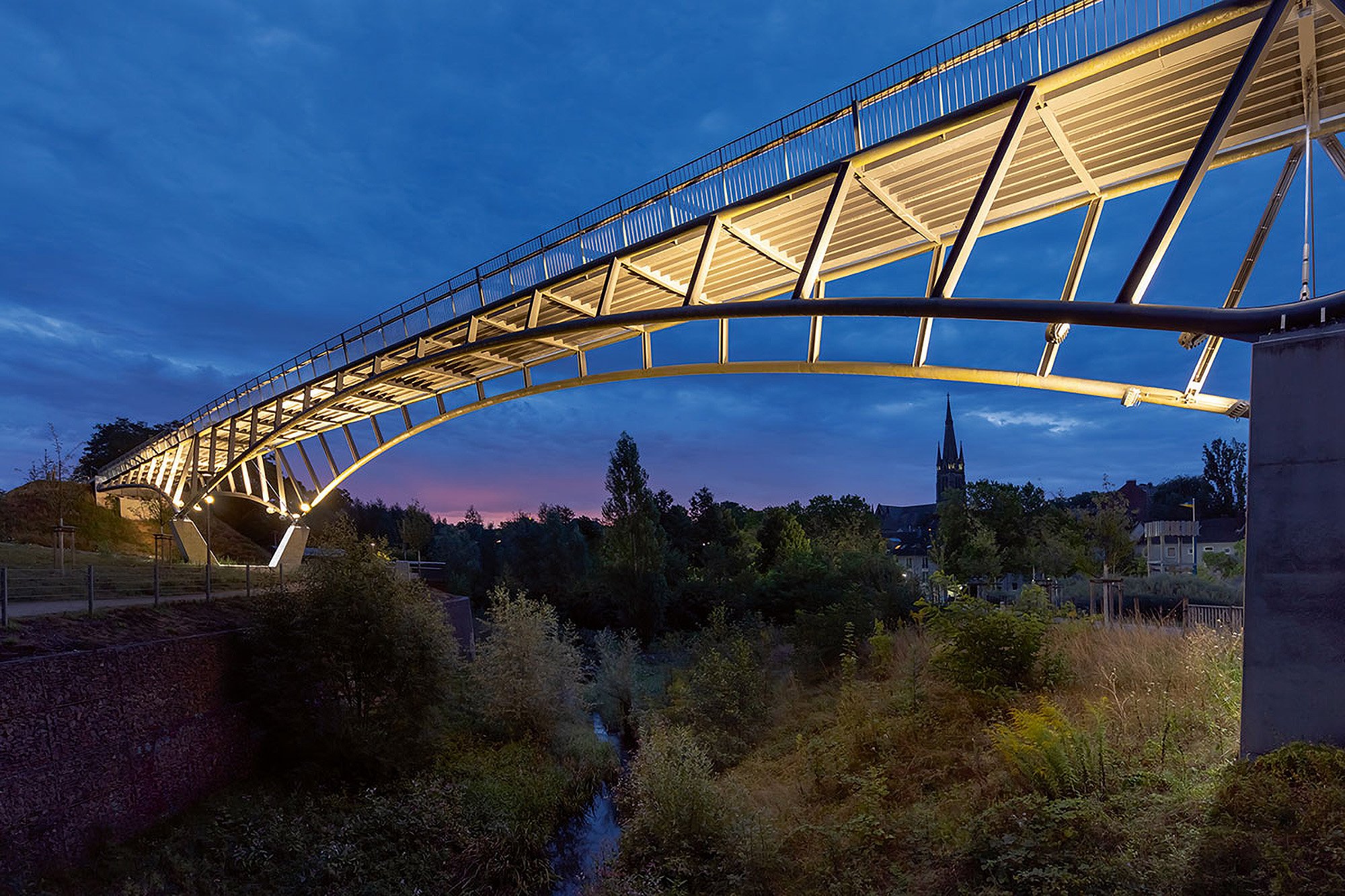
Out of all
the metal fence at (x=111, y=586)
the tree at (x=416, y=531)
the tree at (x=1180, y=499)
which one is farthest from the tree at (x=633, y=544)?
the tree at (x=1180, y=499)

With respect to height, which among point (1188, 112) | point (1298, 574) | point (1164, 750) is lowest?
point (1164, 750)

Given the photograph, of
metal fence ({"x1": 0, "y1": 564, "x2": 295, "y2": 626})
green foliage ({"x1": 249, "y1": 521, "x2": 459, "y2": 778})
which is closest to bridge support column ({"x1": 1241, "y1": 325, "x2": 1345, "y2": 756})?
green foliage ({"x1": 249, "y1": 521, "x2": 459, "y2": 778})

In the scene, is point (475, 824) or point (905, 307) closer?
point (905, 307)

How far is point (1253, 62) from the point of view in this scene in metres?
8.11

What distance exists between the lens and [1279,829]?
6.67 metres

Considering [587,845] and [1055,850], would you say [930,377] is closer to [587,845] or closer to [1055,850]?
[1055,850]

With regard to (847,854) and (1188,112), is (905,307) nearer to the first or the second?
(1188,112)

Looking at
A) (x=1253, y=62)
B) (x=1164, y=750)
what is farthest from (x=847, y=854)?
(x=1253, y=62)

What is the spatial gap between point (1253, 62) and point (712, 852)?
507 inches

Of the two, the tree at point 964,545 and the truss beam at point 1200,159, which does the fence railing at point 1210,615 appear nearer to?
the truss beam at point 1200,159

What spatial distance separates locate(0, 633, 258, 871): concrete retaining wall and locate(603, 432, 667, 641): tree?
2532 centimetres

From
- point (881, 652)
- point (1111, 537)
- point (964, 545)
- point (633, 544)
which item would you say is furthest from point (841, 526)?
point (881, 652)

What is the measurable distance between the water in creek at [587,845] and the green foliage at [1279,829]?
10452 mm

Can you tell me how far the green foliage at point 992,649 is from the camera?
517 inches
